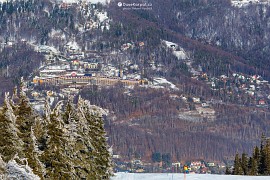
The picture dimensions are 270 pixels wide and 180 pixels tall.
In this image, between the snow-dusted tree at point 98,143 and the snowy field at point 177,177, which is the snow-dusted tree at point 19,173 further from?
the snowy field at point 177,177

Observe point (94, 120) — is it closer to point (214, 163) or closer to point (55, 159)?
point (55, 159)

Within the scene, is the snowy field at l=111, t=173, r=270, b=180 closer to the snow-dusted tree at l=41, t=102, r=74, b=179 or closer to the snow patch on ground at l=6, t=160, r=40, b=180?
the snow-dusted tree at l=41, t=102, r=74, b=179

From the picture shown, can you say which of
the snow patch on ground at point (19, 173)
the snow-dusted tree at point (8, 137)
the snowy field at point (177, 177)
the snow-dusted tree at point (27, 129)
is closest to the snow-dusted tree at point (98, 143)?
the snowy field at point (177, 177)

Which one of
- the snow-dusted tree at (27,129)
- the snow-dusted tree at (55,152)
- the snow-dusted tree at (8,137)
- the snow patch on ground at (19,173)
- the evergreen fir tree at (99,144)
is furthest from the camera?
the evergreen fir tree at (99,144)

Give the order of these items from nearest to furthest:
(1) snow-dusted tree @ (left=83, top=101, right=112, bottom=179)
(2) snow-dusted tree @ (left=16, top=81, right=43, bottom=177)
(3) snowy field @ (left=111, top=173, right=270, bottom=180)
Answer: (2) snow-dusted tree @ (left=16, top=81, right=43, bottom=177) → (1) snow-dusted tree @ (left=83, top=101, right=112, bottom=179) → (3) snowy field @ (left=111, top=173, right=270, bottom=180)

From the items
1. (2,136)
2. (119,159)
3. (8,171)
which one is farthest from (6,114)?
(119,159)

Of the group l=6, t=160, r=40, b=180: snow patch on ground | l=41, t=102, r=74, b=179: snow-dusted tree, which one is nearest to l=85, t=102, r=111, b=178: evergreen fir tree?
l=41, t=102, r=74, b=179: snow-dusted tree

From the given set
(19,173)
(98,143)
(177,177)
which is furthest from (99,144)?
(19,173)
